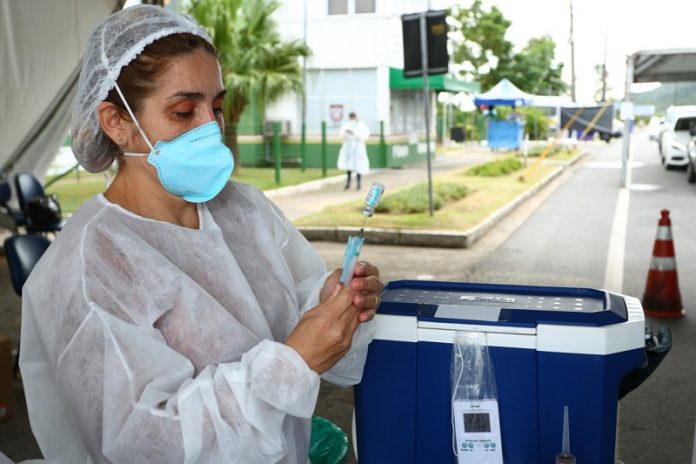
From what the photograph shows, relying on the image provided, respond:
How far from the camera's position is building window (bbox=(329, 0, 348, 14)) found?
21.6 m

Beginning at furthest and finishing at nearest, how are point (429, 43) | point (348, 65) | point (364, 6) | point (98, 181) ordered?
1. point (348, 65)
2. point (364, 6)
3. point (98, 181)
4. point (429, 43)

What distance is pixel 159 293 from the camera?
5.19 feet

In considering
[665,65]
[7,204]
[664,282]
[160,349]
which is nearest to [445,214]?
[664,282]

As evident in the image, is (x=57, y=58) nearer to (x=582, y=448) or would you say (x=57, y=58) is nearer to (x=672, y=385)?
(x=672, y=385)

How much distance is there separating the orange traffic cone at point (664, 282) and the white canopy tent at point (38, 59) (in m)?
5.15

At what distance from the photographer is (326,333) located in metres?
1.54

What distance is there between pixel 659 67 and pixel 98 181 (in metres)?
10.8

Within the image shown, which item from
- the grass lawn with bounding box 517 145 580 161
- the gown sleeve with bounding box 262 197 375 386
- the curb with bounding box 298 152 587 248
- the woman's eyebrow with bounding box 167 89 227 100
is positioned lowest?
the curb with bounding box 298 152 587 248

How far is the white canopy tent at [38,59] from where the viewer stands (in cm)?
736

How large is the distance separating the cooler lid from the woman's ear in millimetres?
702

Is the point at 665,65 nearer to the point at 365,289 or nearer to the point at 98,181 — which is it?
the point at 98,181

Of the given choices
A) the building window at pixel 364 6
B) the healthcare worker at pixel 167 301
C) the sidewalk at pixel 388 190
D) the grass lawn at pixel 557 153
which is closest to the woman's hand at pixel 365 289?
the healthcare worker at pixel 167 301

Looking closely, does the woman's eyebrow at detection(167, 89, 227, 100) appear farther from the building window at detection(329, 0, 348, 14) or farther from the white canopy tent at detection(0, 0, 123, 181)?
the building window at detection(329, 0, 348, 14)

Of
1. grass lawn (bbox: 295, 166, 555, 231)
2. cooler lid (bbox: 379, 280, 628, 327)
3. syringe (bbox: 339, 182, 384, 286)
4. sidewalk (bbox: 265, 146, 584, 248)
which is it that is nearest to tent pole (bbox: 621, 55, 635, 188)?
sidewalk (bbox: 265, 146, 584, 248)
